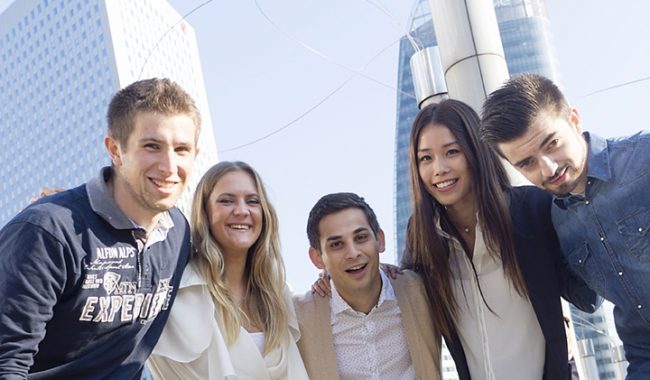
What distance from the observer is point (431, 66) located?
5.06m

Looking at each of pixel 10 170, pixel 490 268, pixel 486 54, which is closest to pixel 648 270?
pixel 490 268

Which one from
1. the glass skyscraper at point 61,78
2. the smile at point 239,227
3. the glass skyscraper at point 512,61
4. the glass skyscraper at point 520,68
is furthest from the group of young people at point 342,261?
the glass skyscraper at point 61,78

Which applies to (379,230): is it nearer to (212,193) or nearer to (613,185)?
(212,193)

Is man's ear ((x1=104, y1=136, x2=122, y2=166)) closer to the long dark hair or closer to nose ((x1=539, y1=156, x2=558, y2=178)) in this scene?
the long dark hair

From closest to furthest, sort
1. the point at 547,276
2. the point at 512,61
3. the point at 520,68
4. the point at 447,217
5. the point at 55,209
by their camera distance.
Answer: the point at 55,209, the point at 547,276, the point at 447,217, the point at 520,68, the point at 512,61

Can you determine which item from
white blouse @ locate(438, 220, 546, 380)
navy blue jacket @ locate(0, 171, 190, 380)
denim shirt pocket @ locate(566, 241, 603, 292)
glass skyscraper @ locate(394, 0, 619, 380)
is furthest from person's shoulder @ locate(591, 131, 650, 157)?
glass skyscraper @ locate(394, 0, 619, 380)

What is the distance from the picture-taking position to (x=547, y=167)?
9.85ft

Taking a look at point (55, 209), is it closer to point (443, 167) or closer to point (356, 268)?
point (356, 268)

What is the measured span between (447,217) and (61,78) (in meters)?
94.7

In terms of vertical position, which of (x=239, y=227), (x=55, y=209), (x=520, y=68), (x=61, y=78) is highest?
(x=61, y=78)

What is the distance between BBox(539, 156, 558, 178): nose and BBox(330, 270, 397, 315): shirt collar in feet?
3.78

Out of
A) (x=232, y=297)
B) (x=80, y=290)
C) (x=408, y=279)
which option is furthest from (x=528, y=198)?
(x=80, y=290)

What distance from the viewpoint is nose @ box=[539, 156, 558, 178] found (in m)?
3.00

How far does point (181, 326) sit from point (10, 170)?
326 ft
